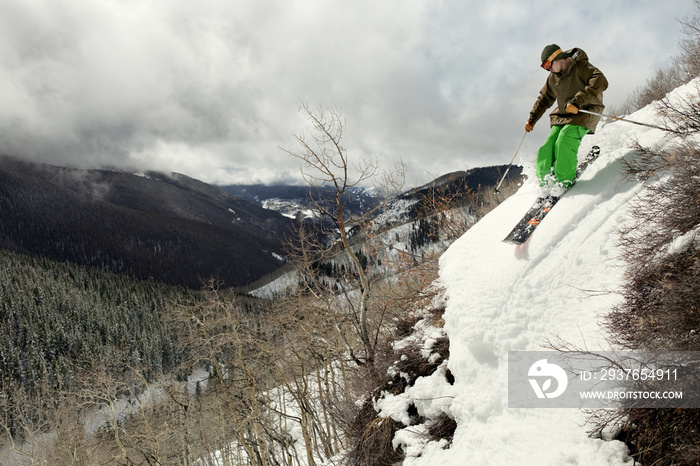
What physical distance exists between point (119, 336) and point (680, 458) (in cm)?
9749

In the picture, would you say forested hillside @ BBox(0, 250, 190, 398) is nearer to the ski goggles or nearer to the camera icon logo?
the camera icon logo

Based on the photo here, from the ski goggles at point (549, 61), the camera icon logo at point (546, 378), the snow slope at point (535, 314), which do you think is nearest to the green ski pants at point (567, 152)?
the snow slope at point (535, 314)

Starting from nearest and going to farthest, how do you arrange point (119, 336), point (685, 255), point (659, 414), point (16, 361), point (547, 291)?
point (659, 414) < point (685, 255) < point (547, 291) < point (16, 361) < point (119, 336)

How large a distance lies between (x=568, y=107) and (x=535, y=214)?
1.65 meters

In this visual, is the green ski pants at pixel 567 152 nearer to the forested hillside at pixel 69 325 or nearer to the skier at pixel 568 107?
the skier at pixel 568 107

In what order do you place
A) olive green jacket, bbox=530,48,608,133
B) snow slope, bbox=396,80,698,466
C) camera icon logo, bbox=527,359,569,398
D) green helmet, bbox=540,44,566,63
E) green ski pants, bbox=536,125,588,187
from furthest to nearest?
green helmet, bbox=540,44,566,63 → green ski pants, bbox=536,125,588,187 → olive green jacket, bbox=530,48,608,133 → camera icon logo, bbox=527,359,569,398 → snow slope, bbox=396,80,698,466

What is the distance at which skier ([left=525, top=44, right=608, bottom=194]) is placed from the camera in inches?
193

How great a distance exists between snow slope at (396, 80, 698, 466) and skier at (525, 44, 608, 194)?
1.29 ft

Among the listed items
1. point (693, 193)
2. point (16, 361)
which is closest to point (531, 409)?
point (693, 193)

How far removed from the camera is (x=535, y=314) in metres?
4.01

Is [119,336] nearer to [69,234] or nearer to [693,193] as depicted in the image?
[693,193]

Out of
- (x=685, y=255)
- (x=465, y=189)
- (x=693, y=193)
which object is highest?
(x=465, y=189)

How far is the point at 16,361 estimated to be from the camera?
205ft

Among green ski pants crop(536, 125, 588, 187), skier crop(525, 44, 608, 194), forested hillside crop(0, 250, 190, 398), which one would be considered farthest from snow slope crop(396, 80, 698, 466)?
forested hillside crop(0, 250, 190, 398)
